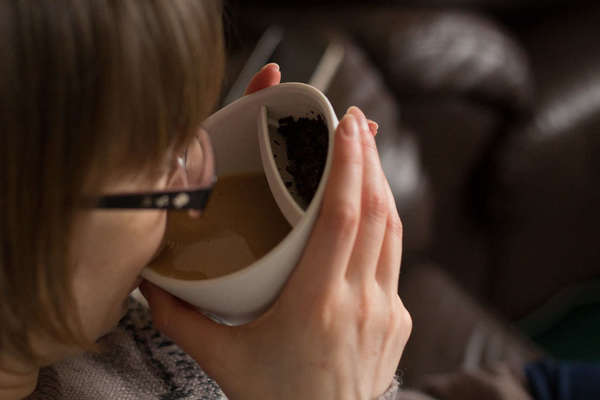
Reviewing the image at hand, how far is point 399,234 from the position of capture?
0.68 meters

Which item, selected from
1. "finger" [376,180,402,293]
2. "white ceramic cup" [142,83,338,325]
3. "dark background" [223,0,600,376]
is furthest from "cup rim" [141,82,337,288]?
"dark background" [223,0,600,376]

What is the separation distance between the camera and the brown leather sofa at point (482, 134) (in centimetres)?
144

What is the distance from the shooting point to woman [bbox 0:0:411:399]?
0.44m

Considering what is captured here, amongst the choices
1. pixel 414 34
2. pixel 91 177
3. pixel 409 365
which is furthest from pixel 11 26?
pixel 414 34

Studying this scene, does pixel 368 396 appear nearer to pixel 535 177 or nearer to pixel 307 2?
pixel 535 177

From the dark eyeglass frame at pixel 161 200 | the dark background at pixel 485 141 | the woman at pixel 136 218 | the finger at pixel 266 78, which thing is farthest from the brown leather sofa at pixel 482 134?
the dark eyeglass frame at pixel 161 200

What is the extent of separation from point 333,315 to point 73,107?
305 millimetres

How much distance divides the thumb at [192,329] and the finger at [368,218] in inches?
5.6

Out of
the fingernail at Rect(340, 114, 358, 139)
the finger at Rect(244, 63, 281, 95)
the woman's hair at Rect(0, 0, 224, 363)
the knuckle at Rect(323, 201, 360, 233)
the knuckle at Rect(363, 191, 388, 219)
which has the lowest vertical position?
the knuckle at Rect(363, 191, 388, 219)

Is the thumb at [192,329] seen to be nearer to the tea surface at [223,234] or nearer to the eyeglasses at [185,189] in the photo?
the tea surface at [223,234]

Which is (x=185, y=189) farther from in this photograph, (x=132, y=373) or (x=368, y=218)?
(x=132, y=373)

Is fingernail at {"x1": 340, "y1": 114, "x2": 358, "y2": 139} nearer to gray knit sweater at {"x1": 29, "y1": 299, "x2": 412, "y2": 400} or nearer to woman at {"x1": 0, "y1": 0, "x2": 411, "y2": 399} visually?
woman at {"x1": 0, "y1": 0, "x2": 411, "y2": 399}

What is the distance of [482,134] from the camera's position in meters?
1.54

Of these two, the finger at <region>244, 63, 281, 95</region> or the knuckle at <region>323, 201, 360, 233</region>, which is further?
the finger at <region>244, 63, 281, 95</region>
